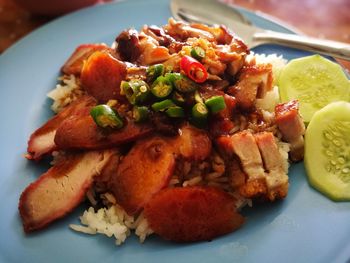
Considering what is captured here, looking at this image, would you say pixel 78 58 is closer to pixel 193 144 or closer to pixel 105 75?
pixel 105 75

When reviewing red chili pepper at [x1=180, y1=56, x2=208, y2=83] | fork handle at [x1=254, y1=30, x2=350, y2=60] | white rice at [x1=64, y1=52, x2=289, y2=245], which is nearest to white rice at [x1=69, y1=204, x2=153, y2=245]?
white rice at [x1=64, y1=52, x2=289, y2=245]

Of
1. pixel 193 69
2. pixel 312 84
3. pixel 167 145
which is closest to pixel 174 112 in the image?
pixel 167 145

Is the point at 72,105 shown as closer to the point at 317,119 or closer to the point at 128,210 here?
the point at 128,210

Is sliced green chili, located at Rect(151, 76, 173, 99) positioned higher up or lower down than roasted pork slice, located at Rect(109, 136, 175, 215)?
higher up

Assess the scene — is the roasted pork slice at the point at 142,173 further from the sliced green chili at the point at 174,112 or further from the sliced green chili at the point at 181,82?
the sliced green chili at the point at 181,82

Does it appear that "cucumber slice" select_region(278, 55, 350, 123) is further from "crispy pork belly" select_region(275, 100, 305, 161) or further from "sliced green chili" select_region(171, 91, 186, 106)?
"sliced green chili" select_region(171, 91, 186, 106)

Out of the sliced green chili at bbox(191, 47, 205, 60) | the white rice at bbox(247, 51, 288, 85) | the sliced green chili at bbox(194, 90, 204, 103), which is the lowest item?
the white rice at bbox(247, 51, 288, 85)
